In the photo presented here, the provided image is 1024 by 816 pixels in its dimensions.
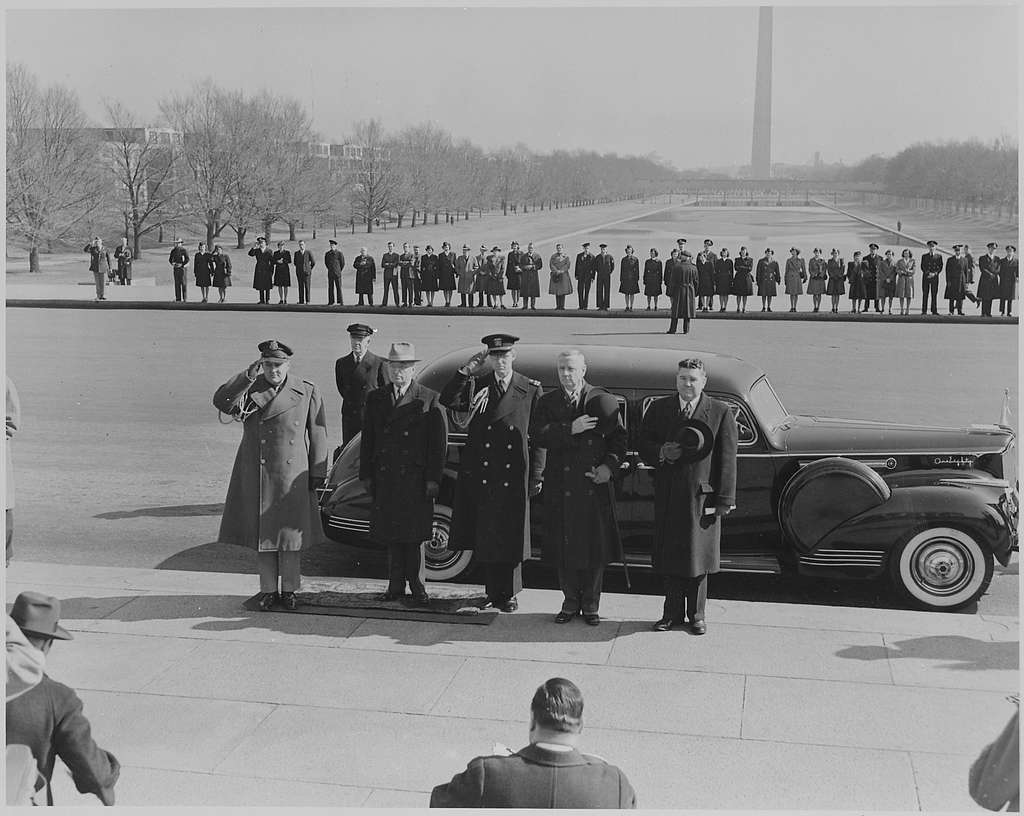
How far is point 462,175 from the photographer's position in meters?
45.3

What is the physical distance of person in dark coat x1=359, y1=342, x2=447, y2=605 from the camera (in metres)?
7.56

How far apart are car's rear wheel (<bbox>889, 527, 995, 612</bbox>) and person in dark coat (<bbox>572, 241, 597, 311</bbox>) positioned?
2159cm

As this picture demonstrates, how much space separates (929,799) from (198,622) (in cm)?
442

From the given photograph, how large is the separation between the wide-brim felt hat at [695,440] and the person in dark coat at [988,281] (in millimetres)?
21936

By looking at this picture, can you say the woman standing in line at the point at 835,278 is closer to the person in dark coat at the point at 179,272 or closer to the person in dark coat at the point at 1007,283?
the person in dark coat at the point at 1007,283

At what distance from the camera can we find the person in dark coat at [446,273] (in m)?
29.2

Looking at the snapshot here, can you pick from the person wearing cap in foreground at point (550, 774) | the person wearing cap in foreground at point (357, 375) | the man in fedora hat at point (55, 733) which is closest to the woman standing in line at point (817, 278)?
the person wearing cap in foreground at point (357, 375)

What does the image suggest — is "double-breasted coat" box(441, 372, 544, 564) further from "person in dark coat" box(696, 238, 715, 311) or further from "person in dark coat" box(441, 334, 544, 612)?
"person in dark coat" box(696, 238, 715, 311)

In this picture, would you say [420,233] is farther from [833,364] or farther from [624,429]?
[624,429]

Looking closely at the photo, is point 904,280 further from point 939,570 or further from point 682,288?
point 939,570

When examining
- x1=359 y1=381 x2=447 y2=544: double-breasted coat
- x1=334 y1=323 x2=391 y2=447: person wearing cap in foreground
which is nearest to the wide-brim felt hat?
x1=359 y1=381 x2=447 y2=544: double-breasted coat

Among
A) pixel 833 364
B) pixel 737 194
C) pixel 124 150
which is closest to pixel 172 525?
pixel 833 364

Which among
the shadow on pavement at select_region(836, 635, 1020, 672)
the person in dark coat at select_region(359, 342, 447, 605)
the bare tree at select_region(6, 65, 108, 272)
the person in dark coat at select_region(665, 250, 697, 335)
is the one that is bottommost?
the shadow on pavement at select_region(836, 635, 1020, 672)

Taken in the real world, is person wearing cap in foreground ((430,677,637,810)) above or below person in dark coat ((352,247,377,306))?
below
